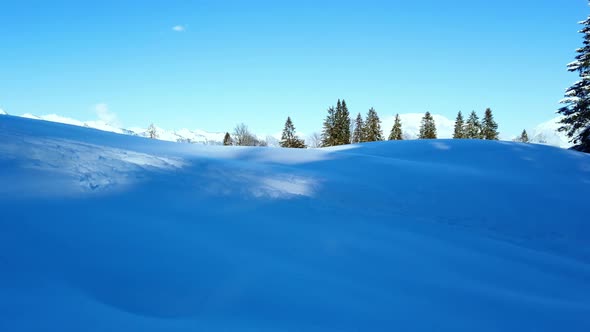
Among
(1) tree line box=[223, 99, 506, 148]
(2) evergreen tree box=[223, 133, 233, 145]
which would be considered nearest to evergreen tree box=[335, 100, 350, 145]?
(1) tree line box=[223, 99, 506, 148]

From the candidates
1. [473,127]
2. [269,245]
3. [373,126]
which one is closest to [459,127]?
[473,127]

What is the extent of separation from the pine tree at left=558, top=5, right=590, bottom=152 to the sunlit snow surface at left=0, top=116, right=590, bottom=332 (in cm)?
1945

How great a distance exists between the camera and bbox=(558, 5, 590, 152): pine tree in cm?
1950

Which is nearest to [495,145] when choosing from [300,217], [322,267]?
[300,217]

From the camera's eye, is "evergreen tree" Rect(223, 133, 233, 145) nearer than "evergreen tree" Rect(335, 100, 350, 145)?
No

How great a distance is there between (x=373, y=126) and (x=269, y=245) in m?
43.4

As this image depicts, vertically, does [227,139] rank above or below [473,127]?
below

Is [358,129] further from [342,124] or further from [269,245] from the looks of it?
[269,245]

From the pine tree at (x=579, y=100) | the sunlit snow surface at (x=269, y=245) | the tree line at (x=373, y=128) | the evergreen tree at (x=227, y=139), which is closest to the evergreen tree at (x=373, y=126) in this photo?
the tree line at (x=373, y=128)

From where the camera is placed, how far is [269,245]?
2.56m

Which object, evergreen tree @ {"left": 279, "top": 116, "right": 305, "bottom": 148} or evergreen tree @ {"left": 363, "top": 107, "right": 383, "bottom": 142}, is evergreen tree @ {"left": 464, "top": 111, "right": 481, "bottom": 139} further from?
evergreen tree @ {"left": 279, "top": 116, "right": 305, "bottom": 148}

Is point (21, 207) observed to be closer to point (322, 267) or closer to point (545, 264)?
point (322, 267)

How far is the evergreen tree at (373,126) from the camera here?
44.3 m

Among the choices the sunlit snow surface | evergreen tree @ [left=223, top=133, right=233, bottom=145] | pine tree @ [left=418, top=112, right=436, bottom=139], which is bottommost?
the sunlit snow surface
